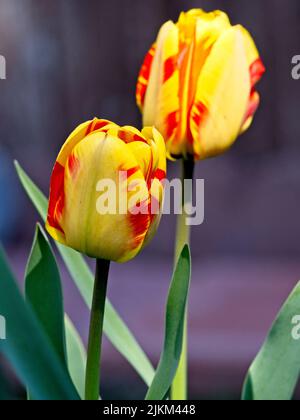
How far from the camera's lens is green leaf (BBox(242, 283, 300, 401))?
51cm

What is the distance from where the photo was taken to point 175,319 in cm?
45

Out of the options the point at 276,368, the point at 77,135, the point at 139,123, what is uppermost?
the point at 139,123

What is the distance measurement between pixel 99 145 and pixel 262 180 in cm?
292

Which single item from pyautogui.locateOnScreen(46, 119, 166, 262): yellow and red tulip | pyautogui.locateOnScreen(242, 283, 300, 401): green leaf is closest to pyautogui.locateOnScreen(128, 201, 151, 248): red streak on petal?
pyautogui.locateOnScreen(46, 119, 166, 262): yellow and red tulip

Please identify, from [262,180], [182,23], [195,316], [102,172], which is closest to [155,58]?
[182,23]

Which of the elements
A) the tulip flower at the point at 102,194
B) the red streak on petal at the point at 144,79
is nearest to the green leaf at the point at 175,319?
the tulip flower at the point at 102,194

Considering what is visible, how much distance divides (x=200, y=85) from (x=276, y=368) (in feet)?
0.50

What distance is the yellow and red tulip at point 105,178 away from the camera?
0.42m

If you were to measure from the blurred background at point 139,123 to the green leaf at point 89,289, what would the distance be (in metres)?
2.14

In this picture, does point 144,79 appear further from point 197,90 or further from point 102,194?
point 102,194

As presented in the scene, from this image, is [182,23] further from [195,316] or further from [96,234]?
[195,316]

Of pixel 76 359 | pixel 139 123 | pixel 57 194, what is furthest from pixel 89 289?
pixel 139 123

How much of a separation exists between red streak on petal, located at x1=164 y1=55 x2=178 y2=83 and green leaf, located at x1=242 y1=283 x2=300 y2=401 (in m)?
0.14

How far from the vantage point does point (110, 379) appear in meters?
2.24
